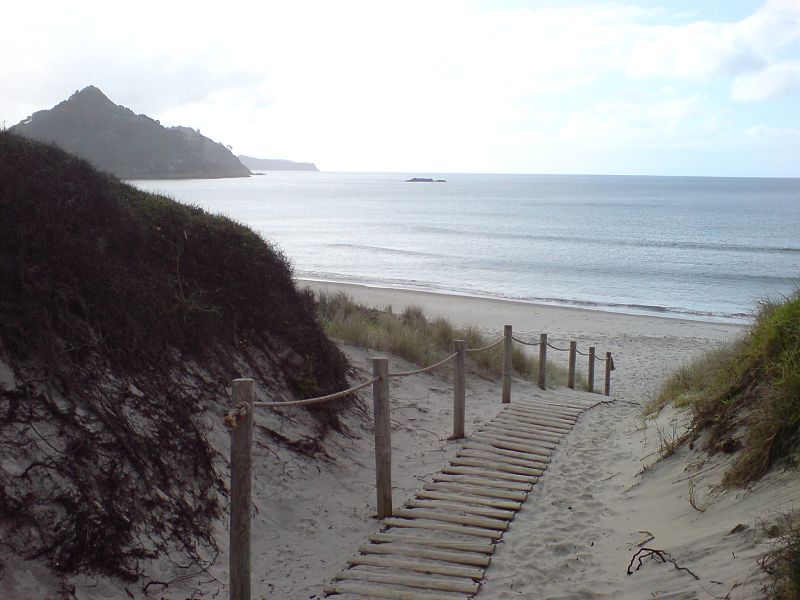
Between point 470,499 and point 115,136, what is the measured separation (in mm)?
64089

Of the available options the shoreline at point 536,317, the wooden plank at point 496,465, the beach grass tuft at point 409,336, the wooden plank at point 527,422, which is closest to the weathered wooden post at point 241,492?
the wooden plank at point 496,465

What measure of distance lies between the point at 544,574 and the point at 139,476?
2.76 meters

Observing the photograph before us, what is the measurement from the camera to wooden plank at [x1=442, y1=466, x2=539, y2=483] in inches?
262

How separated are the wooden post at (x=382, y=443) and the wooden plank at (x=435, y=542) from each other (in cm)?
49

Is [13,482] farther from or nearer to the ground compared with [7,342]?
nearer to the ground

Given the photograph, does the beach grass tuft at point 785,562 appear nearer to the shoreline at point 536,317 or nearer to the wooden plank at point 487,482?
the wooden plank at point 487,482

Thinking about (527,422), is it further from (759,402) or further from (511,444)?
(759,402)

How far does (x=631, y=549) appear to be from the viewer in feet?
16.1

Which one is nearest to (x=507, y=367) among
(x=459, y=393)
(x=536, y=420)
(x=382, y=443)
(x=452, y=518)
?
(x=536, y=420)

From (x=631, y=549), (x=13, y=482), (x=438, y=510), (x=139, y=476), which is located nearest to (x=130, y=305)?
(x=139, y=476)

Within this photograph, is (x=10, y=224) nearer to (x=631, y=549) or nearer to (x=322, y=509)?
(x=322, y=509)

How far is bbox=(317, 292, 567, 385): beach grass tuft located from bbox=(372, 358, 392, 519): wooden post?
4.99m

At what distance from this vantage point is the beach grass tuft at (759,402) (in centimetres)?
473

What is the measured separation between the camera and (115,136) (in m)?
62.7
